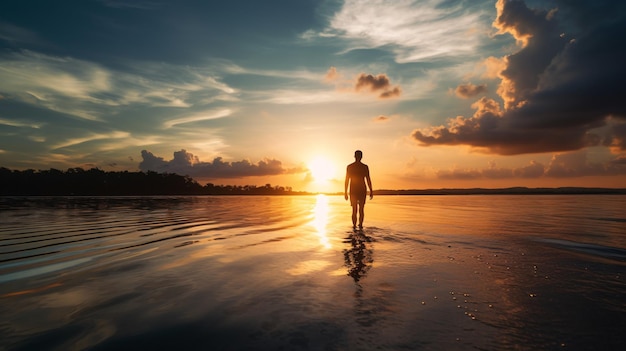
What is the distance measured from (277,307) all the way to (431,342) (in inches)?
74.9

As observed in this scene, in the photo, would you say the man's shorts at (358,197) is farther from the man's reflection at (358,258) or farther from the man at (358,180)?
the man's reflection at (358,258)

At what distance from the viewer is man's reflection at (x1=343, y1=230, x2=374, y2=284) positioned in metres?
5.66

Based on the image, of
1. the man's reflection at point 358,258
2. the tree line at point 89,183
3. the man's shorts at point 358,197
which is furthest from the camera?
the tree line at point 89,183

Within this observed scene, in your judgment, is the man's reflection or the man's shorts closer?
the man's reflection

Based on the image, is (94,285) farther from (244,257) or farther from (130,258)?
(244,257)

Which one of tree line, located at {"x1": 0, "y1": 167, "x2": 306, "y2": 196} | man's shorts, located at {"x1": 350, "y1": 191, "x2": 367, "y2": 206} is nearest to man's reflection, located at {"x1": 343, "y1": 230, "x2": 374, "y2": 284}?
man's shorts, located at {"x1": 350, "y1": 191, "x2": 367, "y2": 206}

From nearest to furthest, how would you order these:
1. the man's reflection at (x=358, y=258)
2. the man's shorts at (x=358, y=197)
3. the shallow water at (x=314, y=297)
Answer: the shallow water at (x=314, y=297), the man's reflection at (x=358, y=258), the man's shorts at (x=358, y=197)

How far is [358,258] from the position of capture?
7.04m

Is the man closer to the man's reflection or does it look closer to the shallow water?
the man's reflection

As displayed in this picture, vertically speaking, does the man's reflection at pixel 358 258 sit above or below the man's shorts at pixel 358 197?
below

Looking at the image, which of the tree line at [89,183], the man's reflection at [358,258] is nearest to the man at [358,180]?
the man's reflection at [358,258]

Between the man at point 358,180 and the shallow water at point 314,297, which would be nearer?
the shallow water at point 314,297

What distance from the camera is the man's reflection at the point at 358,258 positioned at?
566 cm

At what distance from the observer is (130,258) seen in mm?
6996
